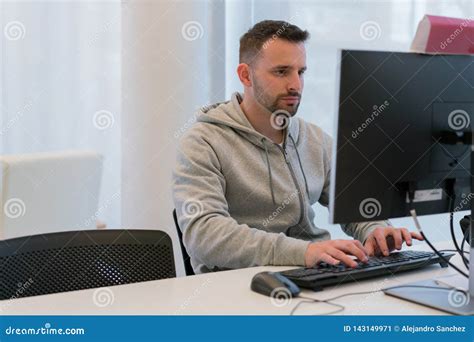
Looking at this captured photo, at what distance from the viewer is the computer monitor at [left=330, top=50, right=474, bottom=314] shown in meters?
1.48

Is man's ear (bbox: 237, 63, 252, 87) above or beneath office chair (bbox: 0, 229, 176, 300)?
above

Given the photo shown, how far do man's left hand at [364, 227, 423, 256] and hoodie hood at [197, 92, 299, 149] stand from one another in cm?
46

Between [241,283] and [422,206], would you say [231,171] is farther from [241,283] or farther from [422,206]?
[422,206]

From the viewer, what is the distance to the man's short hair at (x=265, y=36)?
2.22 meters
